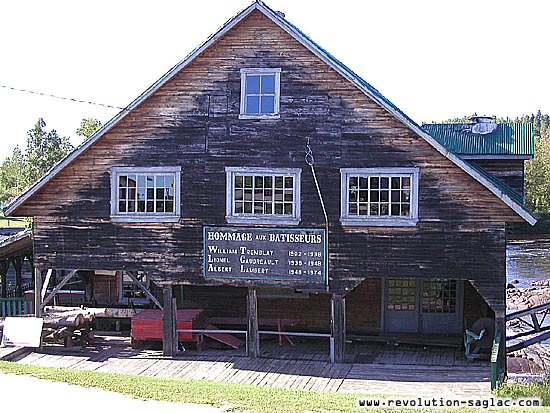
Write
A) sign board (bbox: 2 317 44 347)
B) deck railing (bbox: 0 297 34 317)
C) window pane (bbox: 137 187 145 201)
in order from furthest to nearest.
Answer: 1. deck railing (bbox: 0 297 34 317)
2. sign board (bbox: 2 317 44 347)
3. window pane (bbox: 137 187 145 201)

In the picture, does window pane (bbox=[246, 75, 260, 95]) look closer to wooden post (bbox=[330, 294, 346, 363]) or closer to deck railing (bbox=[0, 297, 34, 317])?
wooden post (bbox=[330, 294, 346, 363])

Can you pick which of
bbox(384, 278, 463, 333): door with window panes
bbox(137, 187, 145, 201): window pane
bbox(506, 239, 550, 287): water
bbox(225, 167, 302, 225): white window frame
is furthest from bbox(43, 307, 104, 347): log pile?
bbox(506, 239, 550, 287): water

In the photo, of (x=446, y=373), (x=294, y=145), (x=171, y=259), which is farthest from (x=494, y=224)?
(x=171, y=259)

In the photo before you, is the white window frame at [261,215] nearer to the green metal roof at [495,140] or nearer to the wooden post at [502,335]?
the green metal roof at [495,140]

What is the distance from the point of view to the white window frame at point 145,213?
1731cm

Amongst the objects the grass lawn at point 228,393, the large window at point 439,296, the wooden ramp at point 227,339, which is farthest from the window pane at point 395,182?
the wooden ramp at point 227,339

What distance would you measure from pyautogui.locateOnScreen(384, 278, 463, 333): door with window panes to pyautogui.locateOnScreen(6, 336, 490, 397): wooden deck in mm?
1013

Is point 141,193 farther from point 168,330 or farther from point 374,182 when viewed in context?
point 374,182

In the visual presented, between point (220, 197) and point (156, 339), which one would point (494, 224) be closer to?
point (220, 197)

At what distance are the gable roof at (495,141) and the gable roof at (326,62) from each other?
200 cm

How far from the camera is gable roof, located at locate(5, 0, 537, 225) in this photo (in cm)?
1538

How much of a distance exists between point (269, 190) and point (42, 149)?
59619 millimetres

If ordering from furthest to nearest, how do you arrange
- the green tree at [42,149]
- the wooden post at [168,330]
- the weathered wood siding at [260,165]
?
the green tree at [42,149] → the wooden post at [168,330] → the weathered wood siding at [260,165]

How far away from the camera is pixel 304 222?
16766 millimetres
